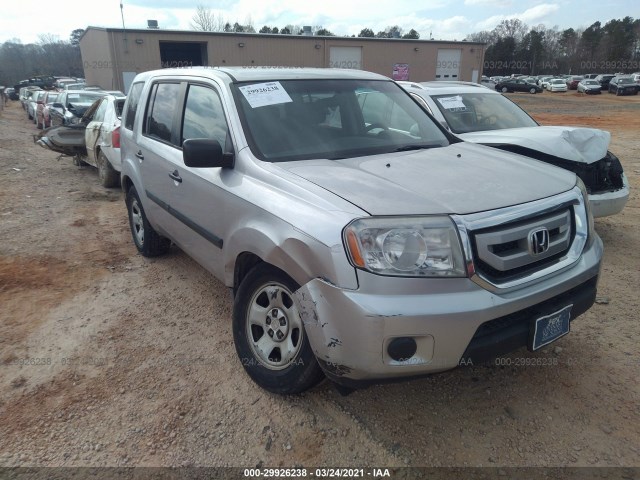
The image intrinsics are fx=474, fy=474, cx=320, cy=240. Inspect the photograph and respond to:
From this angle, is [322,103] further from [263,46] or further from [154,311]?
[263,46]

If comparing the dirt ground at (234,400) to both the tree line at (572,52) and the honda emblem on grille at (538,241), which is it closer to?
the honda emblem on grille at (538,241)

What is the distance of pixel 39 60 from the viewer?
75188 mm

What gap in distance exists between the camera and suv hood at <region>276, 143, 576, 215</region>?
233 centimetres

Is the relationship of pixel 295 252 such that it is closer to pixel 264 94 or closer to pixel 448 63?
pixel 264 94

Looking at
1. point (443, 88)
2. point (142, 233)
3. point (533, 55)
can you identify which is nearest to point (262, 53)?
point (443, 88)

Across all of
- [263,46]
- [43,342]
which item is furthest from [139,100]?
[263,46]

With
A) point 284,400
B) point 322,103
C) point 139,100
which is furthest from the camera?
point 139,100

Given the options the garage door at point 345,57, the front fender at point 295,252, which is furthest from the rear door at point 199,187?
the garage door at point 345,57

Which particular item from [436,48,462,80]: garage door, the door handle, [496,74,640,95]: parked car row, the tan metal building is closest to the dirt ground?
the door handle

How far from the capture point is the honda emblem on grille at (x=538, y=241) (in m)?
2.41

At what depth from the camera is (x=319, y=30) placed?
2160 inches

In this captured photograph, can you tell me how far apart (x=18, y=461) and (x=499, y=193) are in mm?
2847

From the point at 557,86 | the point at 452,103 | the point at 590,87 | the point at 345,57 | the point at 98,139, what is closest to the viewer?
the point at 452,103

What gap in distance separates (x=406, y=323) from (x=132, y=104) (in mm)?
3942
